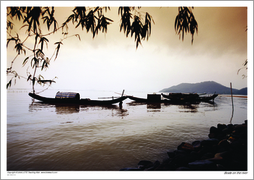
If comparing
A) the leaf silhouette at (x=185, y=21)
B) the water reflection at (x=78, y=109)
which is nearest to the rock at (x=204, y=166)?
the leaf silhouette at (x=185, y=21)

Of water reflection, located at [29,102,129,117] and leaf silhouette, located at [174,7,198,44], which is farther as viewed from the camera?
water reflection, located at [29,102,129,117]

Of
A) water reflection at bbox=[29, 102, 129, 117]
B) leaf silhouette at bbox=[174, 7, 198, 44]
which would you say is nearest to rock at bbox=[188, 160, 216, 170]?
leaf silhouette at bbox=[174, 7, 198, 44]

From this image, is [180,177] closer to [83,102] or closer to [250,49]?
[250,49]

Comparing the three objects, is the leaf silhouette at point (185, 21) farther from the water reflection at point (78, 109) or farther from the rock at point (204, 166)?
the water reflection at point (78, 109)

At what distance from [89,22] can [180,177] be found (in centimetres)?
357

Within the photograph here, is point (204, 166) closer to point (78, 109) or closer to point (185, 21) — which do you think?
point (185, 21)

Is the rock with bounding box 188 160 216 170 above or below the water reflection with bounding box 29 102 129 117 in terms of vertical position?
above

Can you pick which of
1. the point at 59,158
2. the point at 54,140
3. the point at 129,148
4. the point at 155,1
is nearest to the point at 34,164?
the point at 59,158

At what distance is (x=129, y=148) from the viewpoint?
379cm

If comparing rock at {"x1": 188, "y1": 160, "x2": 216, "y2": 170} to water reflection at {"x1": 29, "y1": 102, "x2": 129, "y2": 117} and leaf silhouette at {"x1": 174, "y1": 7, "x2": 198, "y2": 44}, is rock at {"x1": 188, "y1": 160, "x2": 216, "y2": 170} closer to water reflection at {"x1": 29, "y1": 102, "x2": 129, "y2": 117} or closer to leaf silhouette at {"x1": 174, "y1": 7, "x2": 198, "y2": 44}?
leaf silhouette at {"x1": 174, "y1": 7, "x2": 198, "y2": 44}

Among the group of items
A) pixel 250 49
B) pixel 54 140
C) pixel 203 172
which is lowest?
pixel 54 140

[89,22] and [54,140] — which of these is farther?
[54,140]

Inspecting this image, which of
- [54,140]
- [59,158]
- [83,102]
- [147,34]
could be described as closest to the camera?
[147,34]

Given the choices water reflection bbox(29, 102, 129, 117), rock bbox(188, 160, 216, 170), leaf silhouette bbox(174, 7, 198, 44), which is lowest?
water reflection bbox(29, 102, 129, 117)
